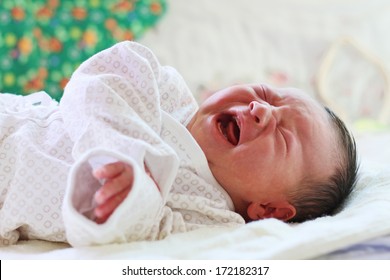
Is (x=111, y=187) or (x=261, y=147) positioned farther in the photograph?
(x=261, y=147)

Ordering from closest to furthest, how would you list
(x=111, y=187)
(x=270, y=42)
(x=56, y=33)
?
(x=111, y=187), (x=56, y=33), (x=270, y=42)

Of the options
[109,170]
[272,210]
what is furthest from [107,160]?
[272,210]

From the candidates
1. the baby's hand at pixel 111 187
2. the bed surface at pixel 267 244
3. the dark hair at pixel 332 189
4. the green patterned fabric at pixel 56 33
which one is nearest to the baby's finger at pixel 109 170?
the baby's hand at pixel 111 187

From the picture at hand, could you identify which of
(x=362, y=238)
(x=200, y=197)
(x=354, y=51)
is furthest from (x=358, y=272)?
(x=354, y=51)

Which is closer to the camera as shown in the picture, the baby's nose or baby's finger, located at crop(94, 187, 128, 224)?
baby's finger, located at crop(94, 187, 128, 224)

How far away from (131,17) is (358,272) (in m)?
1.57

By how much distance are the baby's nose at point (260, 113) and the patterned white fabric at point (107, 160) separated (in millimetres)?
124

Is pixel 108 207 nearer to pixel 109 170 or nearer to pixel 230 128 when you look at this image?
pixel 109 170

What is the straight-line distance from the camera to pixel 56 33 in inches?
83.6

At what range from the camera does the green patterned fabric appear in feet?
6.73

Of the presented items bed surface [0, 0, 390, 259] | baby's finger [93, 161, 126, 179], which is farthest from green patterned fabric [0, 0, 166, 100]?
baby's finger [93, 161, 126, 179]

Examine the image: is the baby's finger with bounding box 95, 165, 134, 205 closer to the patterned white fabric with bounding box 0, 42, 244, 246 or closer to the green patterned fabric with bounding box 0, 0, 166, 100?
the patterned white fabric with bounding box 0, 42, 244, 246

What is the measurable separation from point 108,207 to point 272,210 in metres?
0.39

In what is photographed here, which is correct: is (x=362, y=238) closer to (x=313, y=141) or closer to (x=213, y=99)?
(x=313, y=141)
